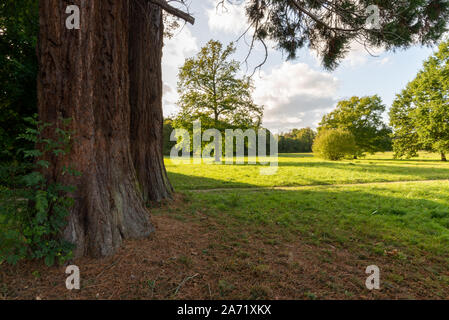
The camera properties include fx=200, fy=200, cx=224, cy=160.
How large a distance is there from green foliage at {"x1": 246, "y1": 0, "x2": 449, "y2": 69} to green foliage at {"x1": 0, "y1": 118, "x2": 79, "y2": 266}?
182 inches

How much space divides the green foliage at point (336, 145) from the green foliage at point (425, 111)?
18.7 feet

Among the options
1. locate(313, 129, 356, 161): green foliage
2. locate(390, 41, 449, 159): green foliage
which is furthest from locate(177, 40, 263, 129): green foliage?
locate(390, 41, 449, 159): green foliage

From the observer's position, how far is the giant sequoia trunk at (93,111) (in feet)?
7.37

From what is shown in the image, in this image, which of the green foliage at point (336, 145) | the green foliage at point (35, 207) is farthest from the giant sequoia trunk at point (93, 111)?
the green foliage at point (336, 145)

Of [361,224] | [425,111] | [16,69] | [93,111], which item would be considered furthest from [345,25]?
[425,111]

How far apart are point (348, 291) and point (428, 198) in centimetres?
607

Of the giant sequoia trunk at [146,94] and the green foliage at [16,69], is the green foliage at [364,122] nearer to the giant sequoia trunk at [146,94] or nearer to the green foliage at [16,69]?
the giant sequoia trunk at [146,94]

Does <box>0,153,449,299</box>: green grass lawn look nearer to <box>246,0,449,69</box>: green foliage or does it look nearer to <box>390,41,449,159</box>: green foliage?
<box>246,0,449,69</box>: green foliage

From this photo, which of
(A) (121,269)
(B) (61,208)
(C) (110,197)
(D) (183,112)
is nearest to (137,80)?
(C) (110,197)

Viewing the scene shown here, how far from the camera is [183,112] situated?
19.2 meters

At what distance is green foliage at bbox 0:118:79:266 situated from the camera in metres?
1.94

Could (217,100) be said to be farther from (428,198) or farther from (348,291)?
(348,291)

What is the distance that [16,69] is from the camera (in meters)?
5.84
